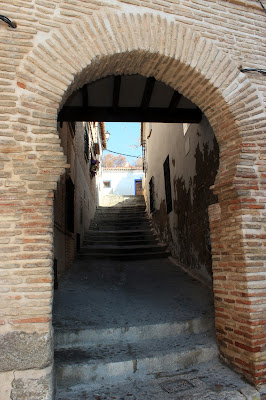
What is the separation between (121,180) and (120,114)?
2173cm

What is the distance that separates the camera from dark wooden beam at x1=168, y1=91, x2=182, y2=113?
5.26m

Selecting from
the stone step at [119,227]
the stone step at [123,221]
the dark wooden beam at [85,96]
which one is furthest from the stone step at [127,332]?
the stone step at [123,221]

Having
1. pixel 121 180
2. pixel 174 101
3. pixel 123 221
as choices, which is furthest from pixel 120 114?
pixel 121 180

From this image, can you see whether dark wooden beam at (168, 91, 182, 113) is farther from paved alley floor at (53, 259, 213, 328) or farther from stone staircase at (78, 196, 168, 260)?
stone staircase at (78, 196, 168, 260)

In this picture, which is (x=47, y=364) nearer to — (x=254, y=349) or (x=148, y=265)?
(x=254, y=349)

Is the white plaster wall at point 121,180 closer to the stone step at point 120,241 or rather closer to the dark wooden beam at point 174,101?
the stone step at point 120,241

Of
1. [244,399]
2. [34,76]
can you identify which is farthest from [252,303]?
[34,76]

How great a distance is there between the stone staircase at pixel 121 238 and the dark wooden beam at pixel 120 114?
173 inches

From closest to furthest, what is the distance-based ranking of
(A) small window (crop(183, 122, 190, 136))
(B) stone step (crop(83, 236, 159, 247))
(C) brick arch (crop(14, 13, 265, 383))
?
(C) brick arch (crop(14, 13, 265, 383)) → (A) small window (crop(183, 122, 190, 136)) → (B) stone step (crop(83, 236, 159, 247))

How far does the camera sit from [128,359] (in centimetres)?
361

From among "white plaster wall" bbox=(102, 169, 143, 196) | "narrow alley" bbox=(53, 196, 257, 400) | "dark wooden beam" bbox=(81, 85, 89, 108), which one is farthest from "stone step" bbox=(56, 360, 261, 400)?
"white plaster wall" bbox=(102, 169, 143, 196)

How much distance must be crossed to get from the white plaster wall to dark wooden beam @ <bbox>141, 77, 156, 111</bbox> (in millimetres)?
21712

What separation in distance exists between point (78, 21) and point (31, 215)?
2.00 m

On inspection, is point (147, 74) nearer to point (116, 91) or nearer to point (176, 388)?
point (116, 91)
